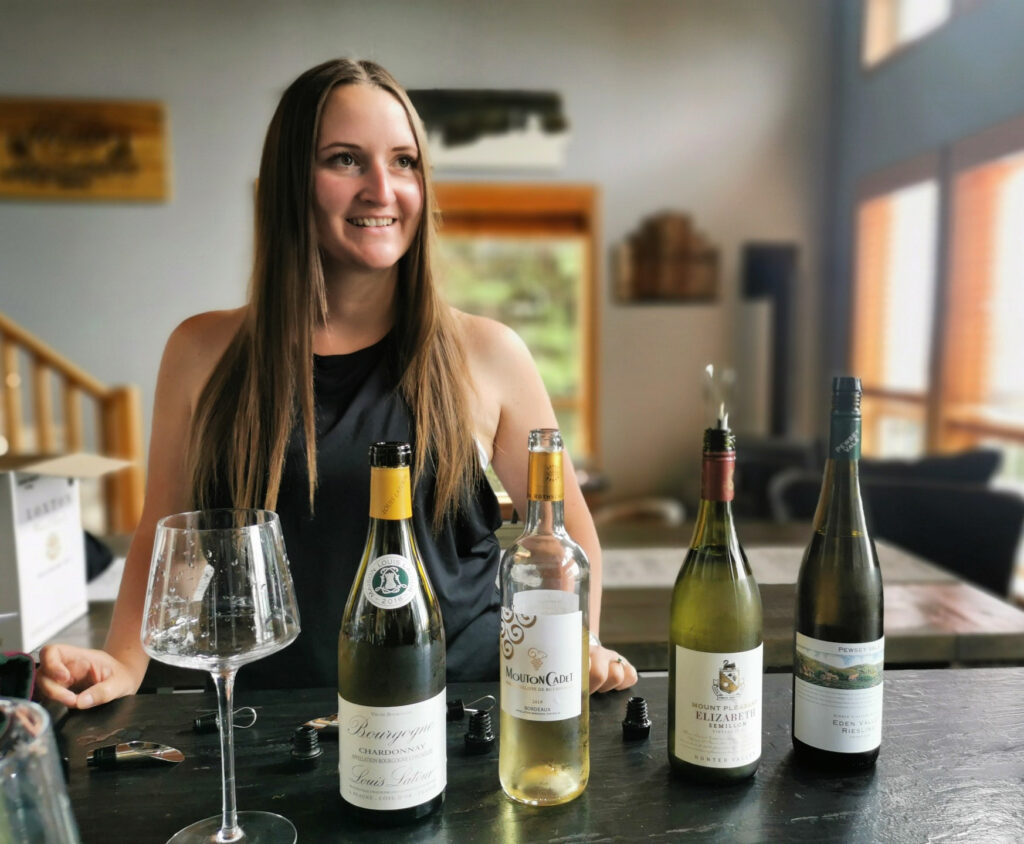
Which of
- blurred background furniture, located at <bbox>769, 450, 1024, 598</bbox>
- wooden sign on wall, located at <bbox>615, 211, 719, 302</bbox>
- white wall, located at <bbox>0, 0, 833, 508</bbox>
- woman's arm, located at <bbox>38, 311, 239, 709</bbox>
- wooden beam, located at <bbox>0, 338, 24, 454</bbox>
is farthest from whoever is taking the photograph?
wooden sign on wall, located at <bbox>615, 211, 719, 302</bbox>

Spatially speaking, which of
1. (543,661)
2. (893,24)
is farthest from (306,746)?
(893,24)

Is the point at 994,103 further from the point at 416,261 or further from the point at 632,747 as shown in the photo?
the point at 632,747

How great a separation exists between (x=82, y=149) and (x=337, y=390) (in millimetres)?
4168

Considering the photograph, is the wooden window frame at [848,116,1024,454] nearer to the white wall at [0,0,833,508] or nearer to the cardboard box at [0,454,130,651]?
the white wall at [0,0,833,508]

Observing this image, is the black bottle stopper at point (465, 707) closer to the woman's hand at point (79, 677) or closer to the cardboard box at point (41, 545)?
the woman's hand at point (79, 677)

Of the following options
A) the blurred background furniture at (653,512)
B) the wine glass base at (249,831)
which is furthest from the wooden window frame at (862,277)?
the wine glass base at (249,831)

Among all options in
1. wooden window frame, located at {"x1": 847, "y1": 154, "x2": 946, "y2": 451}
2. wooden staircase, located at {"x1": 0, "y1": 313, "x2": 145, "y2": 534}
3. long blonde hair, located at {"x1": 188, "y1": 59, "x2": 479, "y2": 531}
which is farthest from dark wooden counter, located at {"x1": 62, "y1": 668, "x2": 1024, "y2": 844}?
wooden window frame, located at {"x1": 847, "y1": 154, "x2": 946, "y2": 451}

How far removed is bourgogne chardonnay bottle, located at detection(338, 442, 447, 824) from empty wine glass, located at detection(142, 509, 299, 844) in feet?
0.21

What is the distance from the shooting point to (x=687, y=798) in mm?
610

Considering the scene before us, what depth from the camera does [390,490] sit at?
57 cm

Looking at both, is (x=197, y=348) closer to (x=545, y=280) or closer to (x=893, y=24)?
(x=545, y=280)

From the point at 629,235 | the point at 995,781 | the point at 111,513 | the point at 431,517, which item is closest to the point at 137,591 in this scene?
the point at 431,517

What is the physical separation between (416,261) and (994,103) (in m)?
3.27

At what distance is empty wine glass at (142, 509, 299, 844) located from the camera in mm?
562
